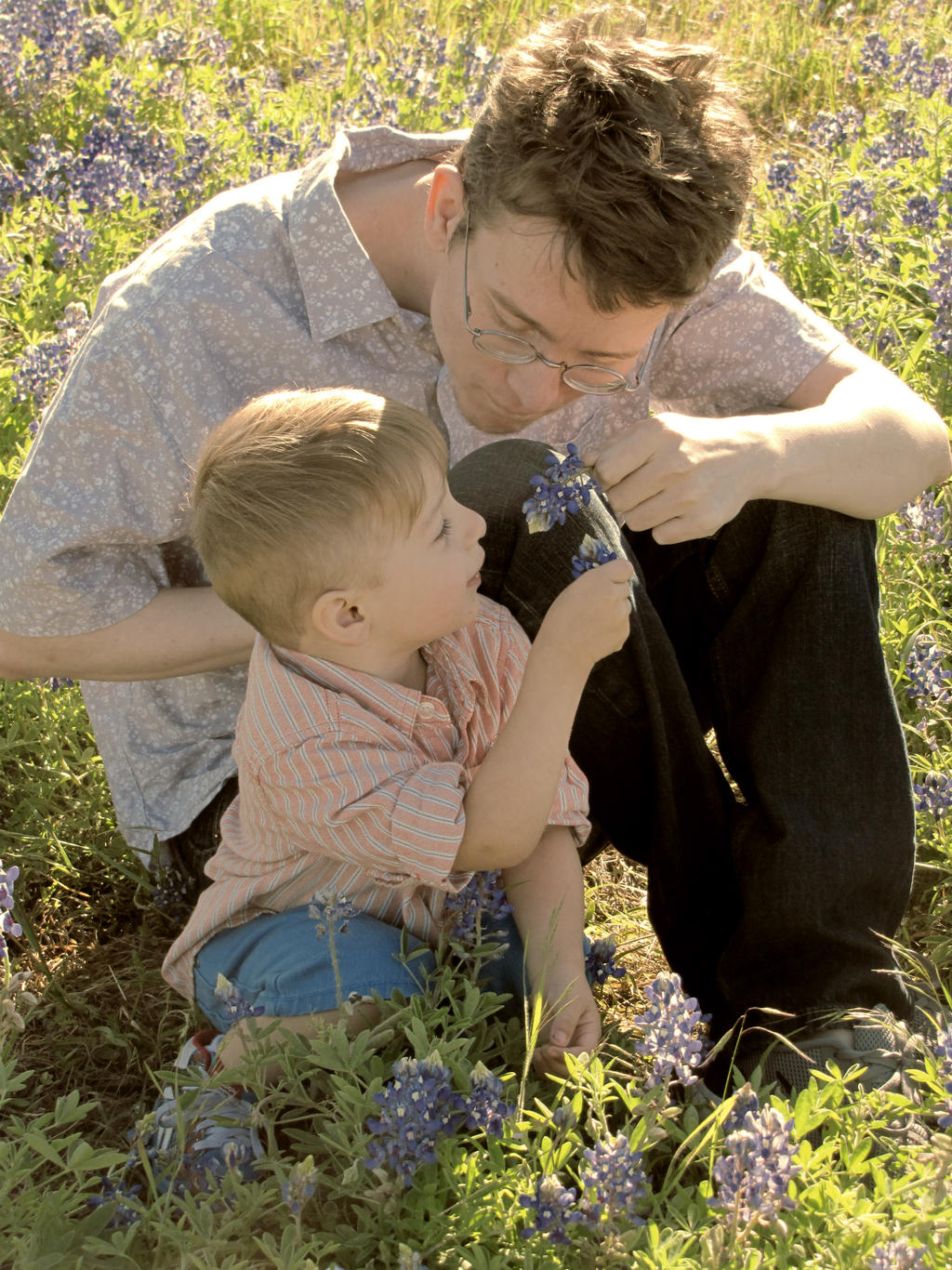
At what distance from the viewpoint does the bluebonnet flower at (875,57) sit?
601 centimetres

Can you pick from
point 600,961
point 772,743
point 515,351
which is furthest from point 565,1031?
point 515,351

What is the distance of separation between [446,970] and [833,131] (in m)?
4.11

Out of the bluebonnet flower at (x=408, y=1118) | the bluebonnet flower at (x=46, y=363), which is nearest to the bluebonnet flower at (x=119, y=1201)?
the bluebonnet flower at (x=408, y=1118)

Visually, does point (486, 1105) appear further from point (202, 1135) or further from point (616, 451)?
point (616, 451)

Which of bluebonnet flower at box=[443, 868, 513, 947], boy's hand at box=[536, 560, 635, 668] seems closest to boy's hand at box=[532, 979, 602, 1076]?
bluebonnet flower at box=[443, 868, 513, 947]

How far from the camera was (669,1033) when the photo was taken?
1.92 m

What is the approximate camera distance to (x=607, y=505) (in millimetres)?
2477

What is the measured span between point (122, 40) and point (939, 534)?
14.3 feet

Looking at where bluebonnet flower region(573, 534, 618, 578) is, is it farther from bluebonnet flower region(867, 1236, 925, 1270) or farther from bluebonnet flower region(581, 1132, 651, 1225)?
bluebonnet flower region(867, 1236, 925, 1270)

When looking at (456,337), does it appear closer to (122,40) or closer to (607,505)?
(607,505)

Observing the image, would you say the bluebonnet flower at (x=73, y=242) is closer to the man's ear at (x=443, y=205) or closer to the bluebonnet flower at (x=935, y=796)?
the man's ear at (x=443, y=205)

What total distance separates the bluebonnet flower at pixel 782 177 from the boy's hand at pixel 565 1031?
3537 millimetres

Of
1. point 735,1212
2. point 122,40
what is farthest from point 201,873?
point 122,40

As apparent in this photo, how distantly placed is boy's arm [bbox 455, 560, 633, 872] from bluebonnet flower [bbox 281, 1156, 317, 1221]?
559mm
